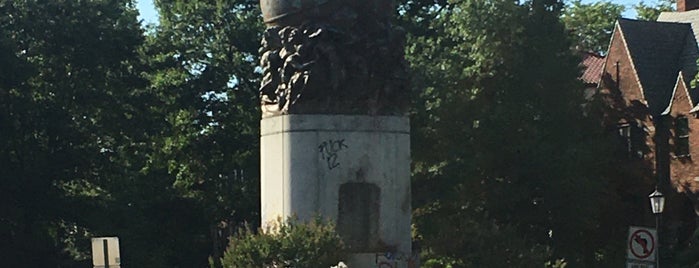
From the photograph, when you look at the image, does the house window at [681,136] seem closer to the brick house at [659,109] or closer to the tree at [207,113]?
the brick house at [659,109]

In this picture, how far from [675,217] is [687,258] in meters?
7.22

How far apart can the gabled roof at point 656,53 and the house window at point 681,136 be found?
3.55 ft

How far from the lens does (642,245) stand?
67.1 ft

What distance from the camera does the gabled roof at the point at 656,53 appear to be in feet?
160

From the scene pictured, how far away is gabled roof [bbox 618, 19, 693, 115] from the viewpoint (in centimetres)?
4888

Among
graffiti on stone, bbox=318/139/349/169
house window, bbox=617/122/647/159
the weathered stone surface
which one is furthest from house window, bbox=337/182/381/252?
house window, bbox=617/122/647/159

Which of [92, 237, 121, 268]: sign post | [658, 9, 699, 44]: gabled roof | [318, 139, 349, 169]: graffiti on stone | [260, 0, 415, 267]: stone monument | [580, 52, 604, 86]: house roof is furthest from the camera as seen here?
[580, 52, 604, 86]: house roof

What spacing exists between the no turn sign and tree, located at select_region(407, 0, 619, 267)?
1571 cm

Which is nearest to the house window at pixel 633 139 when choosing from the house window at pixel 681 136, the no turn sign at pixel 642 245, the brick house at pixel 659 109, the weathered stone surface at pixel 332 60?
the brick house at pixel 659 109

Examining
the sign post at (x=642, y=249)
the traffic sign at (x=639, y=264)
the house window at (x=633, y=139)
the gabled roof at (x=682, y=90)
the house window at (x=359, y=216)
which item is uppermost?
the gabled roof at (x=682, y=90)

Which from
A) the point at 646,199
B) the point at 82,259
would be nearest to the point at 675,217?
the point at 646,199

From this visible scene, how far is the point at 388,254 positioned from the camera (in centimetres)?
2312

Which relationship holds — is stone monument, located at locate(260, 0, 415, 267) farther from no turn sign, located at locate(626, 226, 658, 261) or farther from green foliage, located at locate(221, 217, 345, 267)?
no turn sign, located at locate(626, 226, 658, 261)

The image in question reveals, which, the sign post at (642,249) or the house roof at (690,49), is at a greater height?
the house roof at (690,49)
